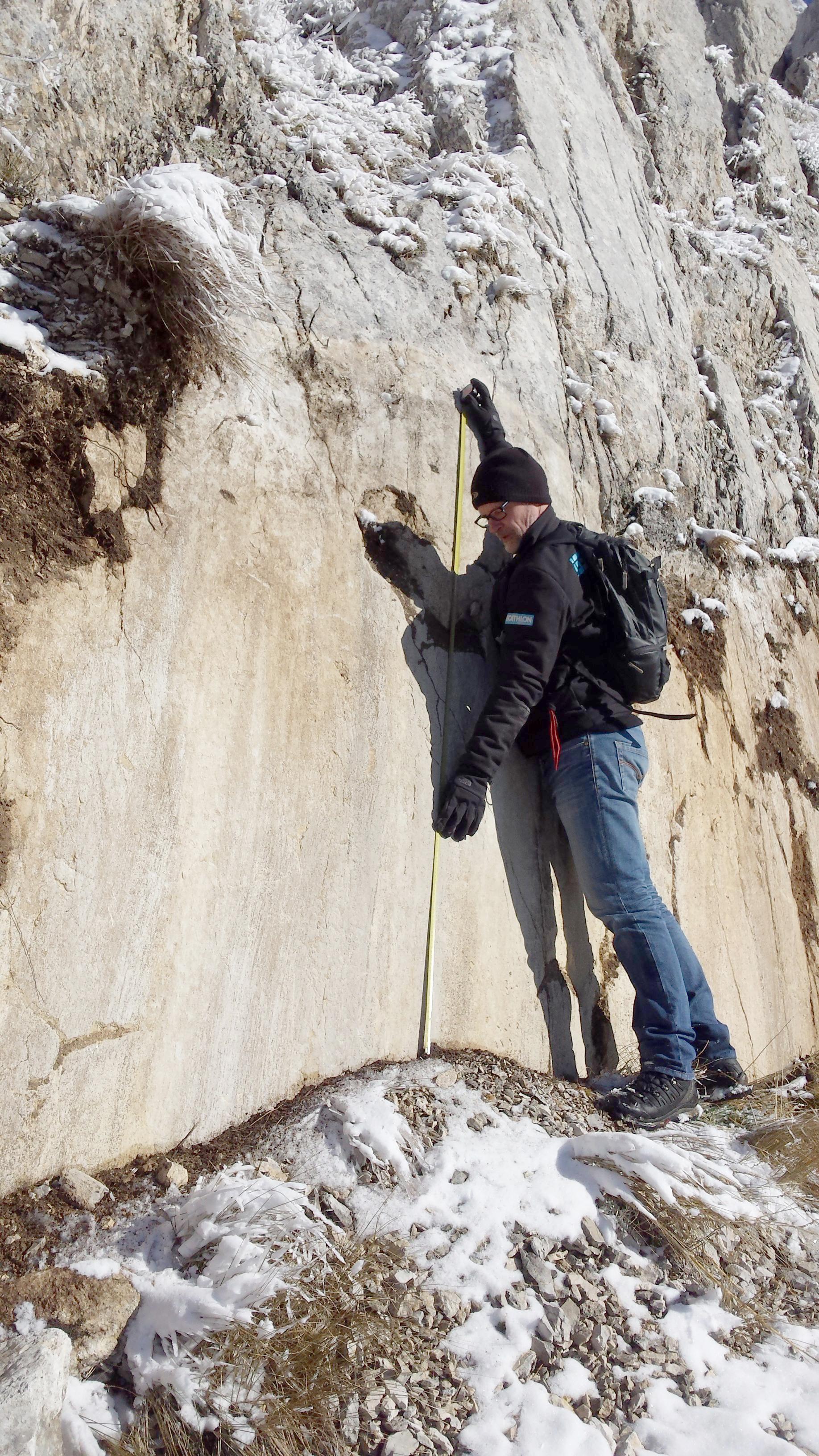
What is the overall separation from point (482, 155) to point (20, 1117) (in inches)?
224

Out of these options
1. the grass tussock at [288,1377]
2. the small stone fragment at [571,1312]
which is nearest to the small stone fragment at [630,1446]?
the small stone fragment at [571,1312]

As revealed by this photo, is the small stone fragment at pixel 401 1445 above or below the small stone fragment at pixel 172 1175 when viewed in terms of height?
below

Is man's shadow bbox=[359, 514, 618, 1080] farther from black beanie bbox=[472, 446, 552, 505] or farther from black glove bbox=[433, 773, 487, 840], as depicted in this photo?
black beanie bbox=[472, 446, 552, 505]

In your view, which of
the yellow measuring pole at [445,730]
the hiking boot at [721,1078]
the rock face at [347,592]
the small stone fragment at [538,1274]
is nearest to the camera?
the small stone fragment at [538,1274]

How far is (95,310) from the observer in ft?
12.1

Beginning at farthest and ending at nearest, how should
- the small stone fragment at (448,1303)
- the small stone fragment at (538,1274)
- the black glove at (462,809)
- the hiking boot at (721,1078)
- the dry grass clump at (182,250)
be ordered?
the hiking boot at (721,1078)
the black glove at (462,809)
the dry grass clump at (182,250)
the small stone fragment at (538,1274)
the small stone fragment at (448,1303)

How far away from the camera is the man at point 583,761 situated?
3719 millimetres

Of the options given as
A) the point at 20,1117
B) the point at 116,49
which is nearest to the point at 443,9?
the point at 116,49

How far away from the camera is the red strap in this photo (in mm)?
4012

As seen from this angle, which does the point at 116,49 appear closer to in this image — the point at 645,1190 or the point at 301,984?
the point at 301,984

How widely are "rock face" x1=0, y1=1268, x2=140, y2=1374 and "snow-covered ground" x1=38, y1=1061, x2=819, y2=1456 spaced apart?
0.13ft

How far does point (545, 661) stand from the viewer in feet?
12.7

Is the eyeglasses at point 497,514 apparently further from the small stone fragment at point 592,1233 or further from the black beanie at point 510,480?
the small stone fragment at point 592,1233

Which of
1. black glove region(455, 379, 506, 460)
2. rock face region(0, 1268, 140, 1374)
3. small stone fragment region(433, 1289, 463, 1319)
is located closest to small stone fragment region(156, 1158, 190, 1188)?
rock face region(0, 1268, 140, 1374)
